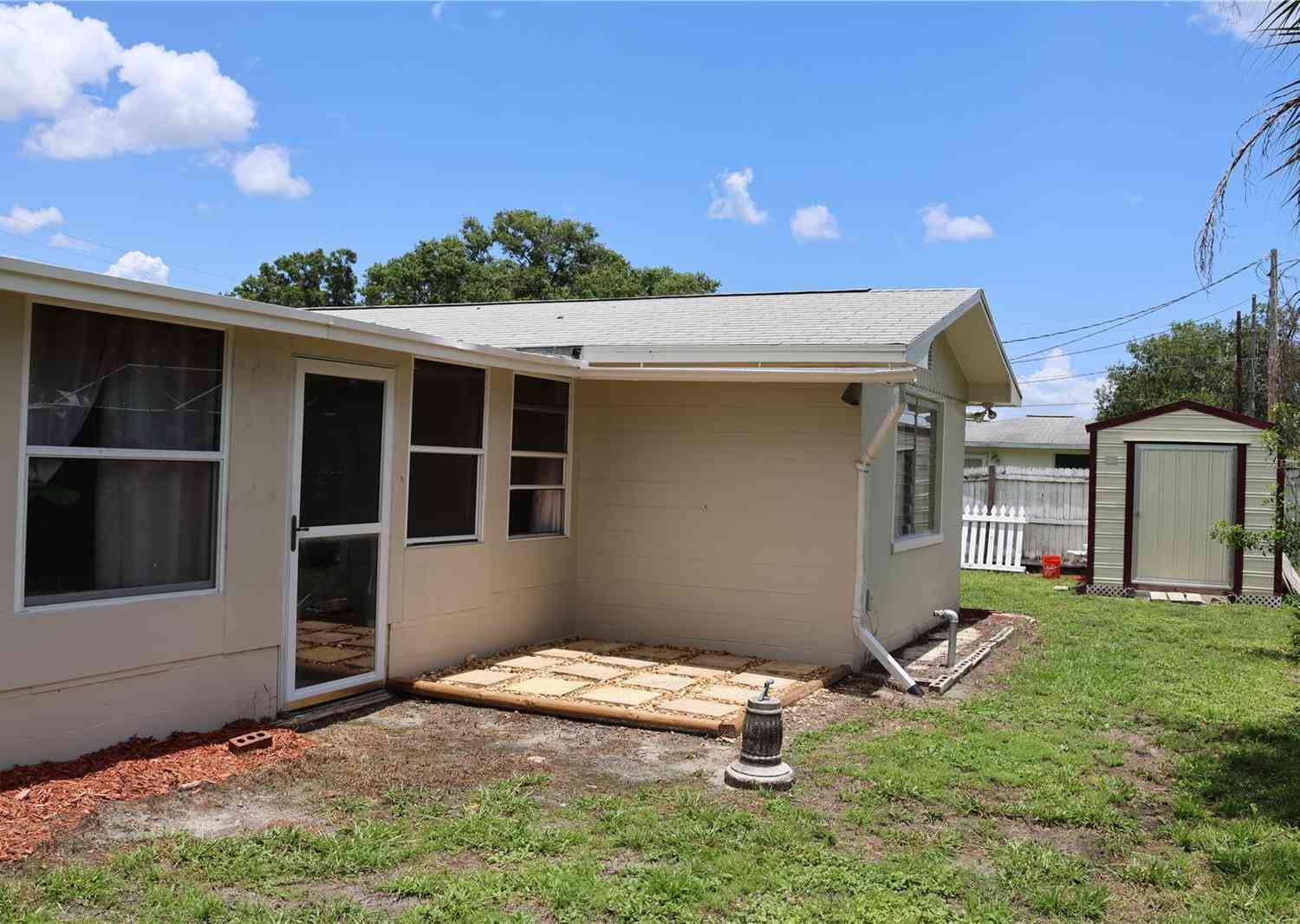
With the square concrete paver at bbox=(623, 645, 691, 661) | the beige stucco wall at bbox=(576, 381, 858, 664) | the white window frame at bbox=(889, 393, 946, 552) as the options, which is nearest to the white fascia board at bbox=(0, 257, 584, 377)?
the beige stucco wall at bbox=(576, 381, 858, 664)

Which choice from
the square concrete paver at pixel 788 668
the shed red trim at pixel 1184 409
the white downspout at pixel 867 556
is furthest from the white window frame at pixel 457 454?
the shed red trim at pixel 1184 409

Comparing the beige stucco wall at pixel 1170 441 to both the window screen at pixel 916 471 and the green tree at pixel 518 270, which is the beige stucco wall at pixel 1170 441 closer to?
the window screen at pixel 916 471

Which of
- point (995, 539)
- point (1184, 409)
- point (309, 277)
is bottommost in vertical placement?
point (995, 539)

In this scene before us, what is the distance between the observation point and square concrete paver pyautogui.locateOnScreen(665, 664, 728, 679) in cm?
718

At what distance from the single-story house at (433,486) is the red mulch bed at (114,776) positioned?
0.14 meters

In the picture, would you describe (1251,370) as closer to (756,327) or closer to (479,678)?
(756,327)

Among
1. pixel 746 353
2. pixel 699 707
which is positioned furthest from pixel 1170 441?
pixel 699 707

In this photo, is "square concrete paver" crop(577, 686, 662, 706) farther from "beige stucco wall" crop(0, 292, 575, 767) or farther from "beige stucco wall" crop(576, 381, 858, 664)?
"beige stucco wall" crop(576, 381, 858, 664)

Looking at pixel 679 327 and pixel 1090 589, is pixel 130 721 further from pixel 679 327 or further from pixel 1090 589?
pixel 1090 589

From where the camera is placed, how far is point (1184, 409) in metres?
13.4

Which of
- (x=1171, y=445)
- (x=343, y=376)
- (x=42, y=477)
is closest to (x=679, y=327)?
(x=343, y=376)

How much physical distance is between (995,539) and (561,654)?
11.4 m

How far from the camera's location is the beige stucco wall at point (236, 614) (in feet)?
14.6

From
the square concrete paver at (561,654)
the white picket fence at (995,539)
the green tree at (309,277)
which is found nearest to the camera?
the square concrete paver at (561,654)
